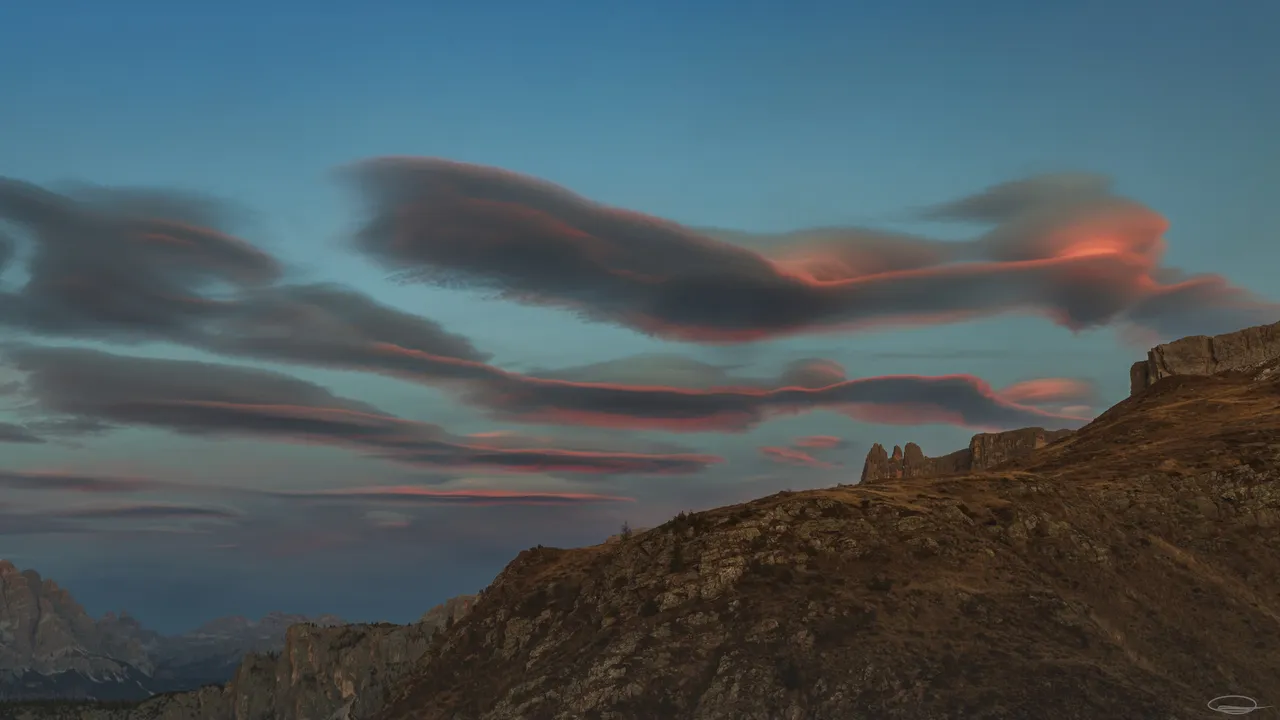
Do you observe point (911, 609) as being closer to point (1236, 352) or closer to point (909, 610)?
point (909, 610)

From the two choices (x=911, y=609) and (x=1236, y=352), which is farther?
(x=1236, y=352)

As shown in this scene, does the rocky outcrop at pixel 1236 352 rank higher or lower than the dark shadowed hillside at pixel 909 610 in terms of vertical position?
higher

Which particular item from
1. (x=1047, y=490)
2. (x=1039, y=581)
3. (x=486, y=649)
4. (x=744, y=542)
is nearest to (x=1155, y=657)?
(x=1039, y=581)

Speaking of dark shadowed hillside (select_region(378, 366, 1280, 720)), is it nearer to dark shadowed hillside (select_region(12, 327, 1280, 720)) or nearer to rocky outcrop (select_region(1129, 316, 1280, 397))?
dark shadowed hillside (select_region(12, 327, 1280, 720))

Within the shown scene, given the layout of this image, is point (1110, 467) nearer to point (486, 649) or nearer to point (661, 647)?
point (661, 647)

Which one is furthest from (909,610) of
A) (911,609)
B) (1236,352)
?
(1236,352)

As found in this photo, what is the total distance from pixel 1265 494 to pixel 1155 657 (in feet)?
127

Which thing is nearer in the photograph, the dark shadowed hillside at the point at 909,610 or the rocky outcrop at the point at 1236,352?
the dark shadowed hillside at the point at 909,610

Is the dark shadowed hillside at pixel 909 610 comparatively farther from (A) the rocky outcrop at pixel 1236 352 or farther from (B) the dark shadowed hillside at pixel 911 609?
(A) the rocky outcrop at pixel 1236 352

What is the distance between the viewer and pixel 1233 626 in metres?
98.2

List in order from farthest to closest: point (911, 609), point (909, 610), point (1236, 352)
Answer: point (1236, 352), point (911, 609), point (909, 610)

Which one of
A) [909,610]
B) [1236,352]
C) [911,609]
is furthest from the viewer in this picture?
[1236,352]

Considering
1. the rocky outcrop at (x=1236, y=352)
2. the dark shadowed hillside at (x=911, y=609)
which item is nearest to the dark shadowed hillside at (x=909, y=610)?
the dark shadowed hillside at (x=911, y=609)

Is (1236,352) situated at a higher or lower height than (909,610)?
higher
